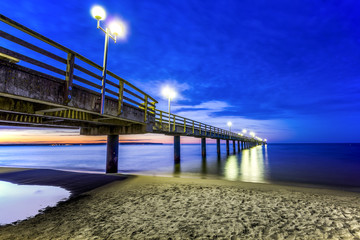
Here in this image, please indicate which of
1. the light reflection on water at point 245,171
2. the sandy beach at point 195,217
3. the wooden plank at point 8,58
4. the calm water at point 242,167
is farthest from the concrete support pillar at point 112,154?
the wooden plank at point 8,58

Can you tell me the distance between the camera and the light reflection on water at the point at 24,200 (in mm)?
5933

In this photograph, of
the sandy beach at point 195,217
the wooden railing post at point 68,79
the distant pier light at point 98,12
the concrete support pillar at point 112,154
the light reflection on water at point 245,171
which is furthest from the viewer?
the light reflection on water at point 245,171

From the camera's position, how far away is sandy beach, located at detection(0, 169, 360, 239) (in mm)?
4285

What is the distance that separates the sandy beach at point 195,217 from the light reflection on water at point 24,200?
700mm

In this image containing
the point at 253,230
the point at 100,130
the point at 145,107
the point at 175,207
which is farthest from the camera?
the point at 100,130

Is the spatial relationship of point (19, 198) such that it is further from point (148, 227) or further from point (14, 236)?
point (148, 227)

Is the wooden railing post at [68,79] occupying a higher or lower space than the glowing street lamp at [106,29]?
lower

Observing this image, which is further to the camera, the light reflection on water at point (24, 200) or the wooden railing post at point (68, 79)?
the light reflection on water at point (24, 200)

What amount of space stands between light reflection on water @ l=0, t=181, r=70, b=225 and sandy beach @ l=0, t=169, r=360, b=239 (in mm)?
700

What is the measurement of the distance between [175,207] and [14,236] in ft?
14.0

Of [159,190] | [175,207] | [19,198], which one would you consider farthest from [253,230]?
[19,198]

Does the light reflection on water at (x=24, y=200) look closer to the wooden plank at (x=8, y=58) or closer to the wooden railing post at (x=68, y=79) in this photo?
Result: the wooden railing post at (x=68, y=79)

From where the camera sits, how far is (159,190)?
8.26 m

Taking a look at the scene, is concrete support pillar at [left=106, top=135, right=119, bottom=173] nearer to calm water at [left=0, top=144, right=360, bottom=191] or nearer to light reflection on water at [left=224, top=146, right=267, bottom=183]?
calm water at [left=0, top=144, right=360, bottom=191]
